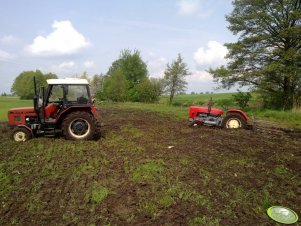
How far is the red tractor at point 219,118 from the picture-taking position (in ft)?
36.6

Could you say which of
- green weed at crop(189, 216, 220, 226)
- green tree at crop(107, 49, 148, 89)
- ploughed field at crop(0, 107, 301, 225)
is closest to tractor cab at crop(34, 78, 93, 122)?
ploughed field at crop(0, 107, 301, 225)

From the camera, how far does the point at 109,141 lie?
8.80 metres

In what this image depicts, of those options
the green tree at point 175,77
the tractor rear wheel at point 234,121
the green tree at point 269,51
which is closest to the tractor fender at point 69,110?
the tractor rear wheel at point 234,121

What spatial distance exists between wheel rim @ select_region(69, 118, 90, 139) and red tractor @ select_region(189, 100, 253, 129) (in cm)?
448

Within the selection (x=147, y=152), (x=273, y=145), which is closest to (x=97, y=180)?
(x=147, y=152)

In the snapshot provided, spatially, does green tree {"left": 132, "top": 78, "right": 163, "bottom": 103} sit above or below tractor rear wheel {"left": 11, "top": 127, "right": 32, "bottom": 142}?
above

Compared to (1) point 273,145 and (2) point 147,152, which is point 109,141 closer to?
(2) point 147,152

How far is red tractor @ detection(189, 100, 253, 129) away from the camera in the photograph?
1115cm

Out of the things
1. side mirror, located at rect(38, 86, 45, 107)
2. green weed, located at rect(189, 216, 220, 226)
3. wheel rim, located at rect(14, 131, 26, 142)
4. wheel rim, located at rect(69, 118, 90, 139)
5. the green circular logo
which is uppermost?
side mirror, located at rect(38, 86, 45, 107)

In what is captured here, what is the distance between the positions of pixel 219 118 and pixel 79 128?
18.0 feet

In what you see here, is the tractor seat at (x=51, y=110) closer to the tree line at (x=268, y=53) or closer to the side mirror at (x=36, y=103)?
the side mirror at (x=36, y=103)

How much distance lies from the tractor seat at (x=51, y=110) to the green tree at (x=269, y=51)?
40.8ft

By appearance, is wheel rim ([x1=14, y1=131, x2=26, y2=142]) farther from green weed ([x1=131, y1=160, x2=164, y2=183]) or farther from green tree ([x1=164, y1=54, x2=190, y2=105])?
green tree ([x1=164, y1=54, x2=190, y2=105])

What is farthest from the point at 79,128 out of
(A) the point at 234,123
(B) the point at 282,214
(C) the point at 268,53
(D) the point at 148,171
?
(C) the point at 268,53
